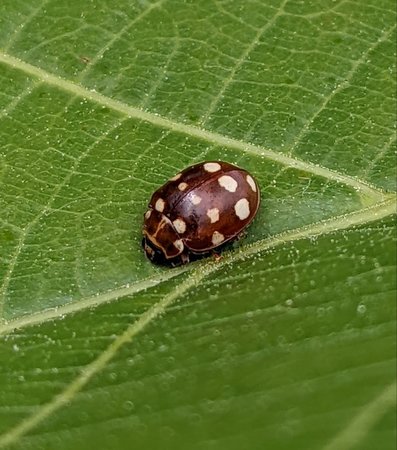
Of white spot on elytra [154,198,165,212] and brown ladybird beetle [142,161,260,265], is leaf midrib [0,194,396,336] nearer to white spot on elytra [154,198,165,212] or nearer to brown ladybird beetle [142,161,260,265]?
brown ladybird beetle [142,161,260,265]

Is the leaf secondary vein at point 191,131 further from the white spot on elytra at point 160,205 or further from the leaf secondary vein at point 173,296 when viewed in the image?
the white spot on elytra at point 160,205

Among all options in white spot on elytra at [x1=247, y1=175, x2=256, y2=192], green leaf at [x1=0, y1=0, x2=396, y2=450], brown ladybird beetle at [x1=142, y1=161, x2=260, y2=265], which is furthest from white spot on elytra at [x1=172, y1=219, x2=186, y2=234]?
white spot on elytra at [x1=247, y1=175, x2=256, y2=192]

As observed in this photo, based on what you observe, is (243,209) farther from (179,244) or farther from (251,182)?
(179,244)

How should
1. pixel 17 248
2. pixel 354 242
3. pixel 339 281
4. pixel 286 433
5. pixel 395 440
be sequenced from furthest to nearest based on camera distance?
1. pixel 17 248
2. pixel 354 242
3. pixel 339 281
4. pixel 286 433
5. pixel 395 440

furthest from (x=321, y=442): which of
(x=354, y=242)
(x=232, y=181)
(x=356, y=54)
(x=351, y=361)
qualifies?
(x=356, y=54)

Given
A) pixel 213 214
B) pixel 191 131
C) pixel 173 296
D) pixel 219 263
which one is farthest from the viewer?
pixel 191 131

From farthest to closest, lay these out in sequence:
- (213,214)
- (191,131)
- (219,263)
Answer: (191,131), (213,214), (219,263)

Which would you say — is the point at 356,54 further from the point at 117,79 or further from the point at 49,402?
the point at 49,402

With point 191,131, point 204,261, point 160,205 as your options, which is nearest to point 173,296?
point 204,261

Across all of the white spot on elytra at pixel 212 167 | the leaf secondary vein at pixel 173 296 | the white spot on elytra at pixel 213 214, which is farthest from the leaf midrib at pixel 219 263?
the white spot on elytra at pixel 212 167
